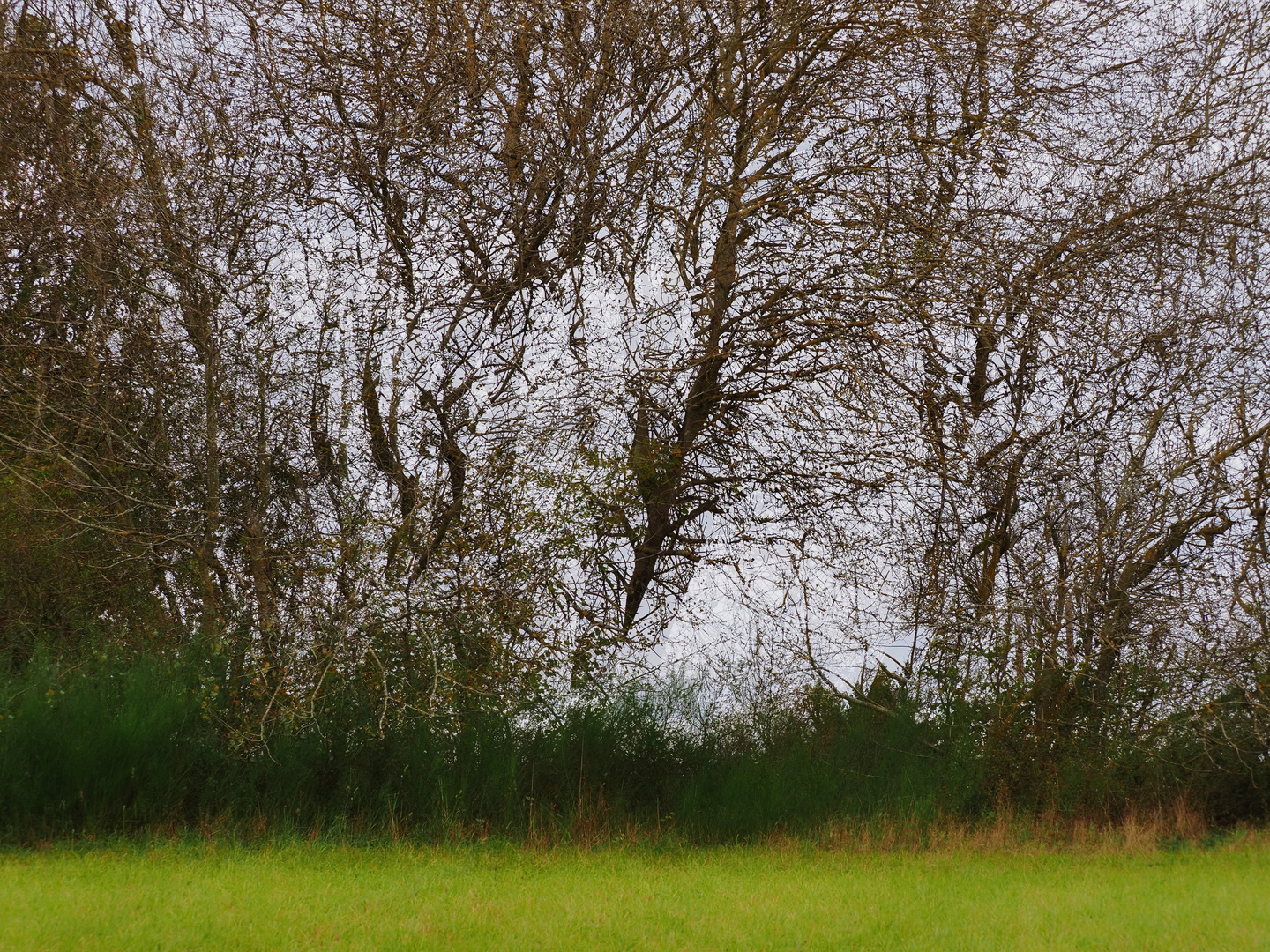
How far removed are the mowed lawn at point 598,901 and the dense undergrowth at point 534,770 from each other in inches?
30.3

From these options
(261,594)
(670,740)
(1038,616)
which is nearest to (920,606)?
(1038,616)

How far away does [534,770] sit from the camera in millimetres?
9766

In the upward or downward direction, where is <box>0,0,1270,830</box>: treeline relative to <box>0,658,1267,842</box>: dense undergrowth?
upward

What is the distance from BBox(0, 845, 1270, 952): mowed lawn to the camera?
18.4 ft

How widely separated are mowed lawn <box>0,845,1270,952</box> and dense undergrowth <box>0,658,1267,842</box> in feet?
2.52

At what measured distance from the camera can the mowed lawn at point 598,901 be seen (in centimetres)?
560

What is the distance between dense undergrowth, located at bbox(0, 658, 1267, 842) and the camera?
8.71 m

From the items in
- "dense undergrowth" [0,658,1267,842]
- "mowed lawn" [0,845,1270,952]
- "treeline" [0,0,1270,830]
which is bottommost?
"mowed lawn" [0,845,1270,952]

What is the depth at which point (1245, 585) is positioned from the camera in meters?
10.8

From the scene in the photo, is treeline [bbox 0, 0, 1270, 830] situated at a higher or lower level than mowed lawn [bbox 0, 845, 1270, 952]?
higher

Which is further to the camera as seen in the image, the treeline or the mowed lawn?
the treeline

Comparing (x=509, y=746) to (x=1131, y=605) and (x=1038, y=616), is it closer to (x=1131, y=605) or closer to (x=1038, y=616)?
(x=1038, y=616)

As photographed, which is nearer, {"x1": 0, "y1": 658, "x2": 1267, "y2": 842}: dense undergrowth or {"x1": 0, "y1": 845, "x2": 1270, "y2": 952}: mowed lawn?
{"x1": 0, "y1": 845, "x2": 1270, "y2": 952}: mowed lawn

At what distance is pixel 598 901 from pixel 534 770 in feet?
10.8
